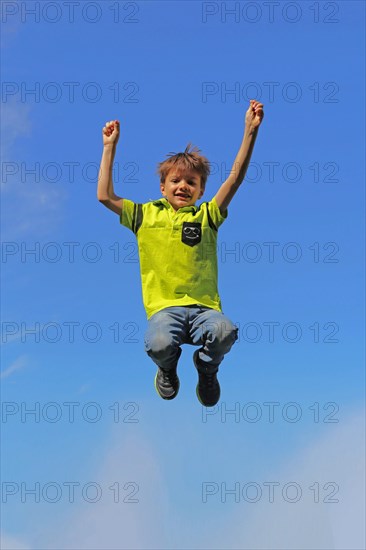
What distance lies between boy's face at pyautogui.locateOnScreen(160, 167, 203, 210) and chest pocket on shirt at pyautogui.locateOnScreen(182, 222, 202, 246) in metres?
0.36

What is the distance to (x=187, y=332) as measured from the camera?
7.71m

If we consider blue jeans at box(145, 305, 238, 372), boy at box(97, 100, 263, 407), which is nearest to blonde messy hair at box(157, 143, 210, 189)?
boy at box(97, 100, 263, 407)

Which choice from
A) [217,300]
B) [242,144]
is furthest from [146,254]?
[242,144]

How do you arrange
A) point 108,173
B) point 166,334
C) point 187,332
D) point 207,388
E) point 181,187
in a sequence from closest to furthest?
point 166,334 < point 187,332 < point 108,173 < point 181,187 < point 207,388

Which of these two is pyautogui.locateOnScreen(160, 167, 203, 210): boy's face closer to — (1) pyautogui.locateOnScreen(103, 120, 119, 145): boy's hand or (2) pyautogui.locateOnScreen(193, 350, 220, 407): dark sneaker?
(1) pyautogui.locateOnScreen(103, 120, 119, 145): boy's hand

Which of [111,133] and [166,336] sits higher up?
[111,133]

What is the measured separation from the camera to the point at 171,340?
7520 mm

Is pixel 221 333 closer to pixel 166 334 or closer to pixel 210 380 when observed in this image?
pixel 166 334

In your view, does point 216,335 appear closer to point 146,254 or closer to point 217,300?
point 217,300

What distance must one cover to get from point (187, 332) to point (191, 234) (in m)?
1.06

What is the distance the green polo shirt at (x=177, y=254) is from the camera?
7.80m

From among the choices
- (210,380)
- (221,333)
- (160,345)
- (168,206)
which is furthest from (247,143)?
(210,380)

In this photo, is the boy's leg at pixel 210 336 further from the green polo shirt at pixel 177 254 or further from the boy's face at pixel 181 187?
the boy's face at pixel 181 187

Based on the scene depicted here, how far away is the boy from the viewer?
7613mm
